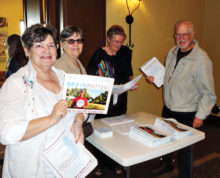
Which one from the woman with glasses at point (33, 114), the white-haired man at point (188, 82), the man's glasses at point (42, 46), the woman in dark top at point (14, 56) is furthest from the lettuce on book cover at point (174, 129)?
the woman in dark top at point (14, 56)

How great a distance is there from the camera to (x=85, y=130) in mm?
1430

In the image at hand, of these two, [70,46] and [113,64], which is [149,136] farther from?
[113,64]

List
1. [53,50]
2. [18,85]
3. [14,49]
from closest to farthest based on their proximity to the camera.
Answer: [18,85], [53,50], [14,49]

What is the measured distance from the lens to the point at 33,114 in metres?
1.11

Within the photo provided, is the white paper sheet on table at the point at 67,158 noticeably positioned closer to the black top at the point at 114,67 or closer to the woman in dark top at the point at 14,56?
the black top at the point at 114,67

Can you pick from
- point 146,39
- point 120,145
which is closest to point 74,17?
point 146,39

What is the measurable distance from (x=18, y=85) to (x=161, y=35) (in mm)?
3187

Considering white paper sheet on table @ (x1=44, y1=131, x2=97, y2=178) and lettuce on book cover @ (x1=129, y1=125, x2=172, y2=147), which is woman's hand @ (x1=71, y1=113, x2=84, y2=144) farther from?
lettuce on book cover @ (x1=129, y1=125, x2=172, y2=147)

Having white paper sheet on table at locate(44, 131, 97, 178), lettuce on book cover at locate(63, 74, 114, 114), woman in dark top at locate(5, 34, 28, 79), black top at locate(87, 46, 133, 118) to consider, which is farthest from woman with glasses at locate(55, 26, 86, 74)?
woman in dark top at locate(5, 34, 28, 79)

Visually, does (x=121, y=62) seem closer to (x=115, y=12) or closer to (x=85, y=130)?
(x=115, y=12)

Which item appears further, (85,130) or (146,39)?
(146,39)

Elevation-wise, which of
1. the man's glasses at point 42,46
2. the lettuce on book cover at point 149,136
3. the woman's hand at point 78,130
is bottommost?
the lettuce on book cover at point 149,136

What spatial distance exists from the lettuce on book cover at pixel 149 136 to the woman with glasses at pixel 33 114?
40 centimetres

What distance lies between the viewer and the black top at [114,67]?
2.21 metres
